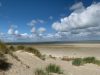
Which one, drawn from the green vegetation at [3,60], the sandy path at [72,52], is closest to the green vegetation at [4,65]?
the green vegetation at [3,60]

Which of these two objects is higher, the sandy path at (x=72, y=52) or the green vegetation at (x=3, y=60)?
the green vegetation at (x=3, y=60)

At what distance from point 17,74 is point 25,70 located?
70 centimetres

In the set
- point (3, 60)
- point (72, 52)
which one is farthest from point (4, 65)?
point (72, 52)

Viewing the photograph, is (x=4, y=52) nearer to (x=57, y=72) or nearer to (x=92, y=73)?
(x=57, y=72)

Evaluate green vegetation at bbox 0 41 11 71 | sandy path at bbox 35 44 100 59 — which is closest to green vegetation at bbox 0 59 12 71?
green vegetation at bbox 0 41 11 71

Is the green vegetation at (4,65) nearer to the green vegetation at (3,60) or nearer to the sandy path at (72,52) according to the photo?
the green vegetation at (3,60)

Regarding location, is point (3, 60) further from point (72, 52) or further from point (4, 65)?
point (72, 52)

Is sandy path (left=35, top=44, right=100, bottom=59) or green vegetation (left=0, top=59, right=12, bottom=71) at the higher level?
green vegetation (left=0, top=59, right=12, bottom=71)

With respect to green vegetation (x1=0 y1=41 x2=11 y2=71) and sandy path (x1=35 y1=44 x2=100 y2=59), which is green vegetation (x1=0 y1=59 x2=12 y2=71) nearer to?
green vegetation (x1=0 y1=41 x2=11 y2=71)

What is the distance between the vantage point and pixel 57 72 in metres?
11.3

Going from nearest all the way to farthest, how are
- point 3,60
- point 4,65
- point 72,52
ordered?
1. point 4,65
2. point 3,60
3. point 72,52

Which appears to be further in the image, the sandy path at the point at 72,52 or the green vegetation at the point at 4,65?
the sandy path at the point at 72,52

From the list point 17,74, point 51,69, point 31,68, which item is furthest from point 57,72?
point 17,74

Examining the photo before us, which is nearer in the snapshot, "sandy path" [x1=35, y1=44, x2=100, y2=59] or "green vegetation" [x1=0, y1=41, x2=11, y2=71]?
"green vegetation" [x1=0, y1=41, x2=11, y2=71]
